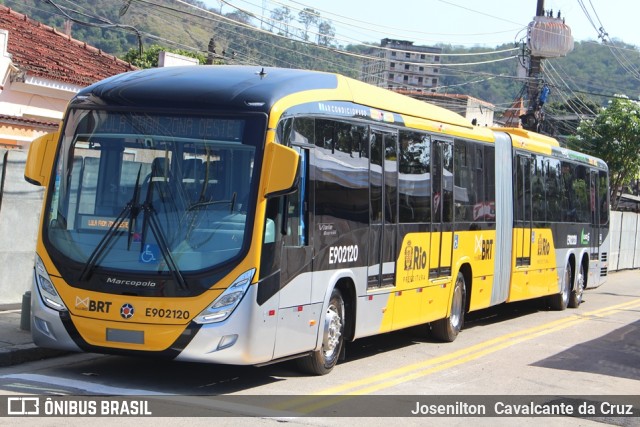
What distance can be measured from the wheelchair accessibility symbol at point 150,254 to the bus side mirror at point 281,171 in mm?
1179

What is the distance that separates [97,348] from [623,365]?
25.1 ft

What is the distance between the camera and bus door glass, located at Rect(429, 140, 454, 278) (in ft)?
46.9

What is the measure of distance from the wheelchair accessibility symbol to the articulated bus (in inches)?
0.5

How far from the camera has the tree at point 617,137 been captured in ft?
145

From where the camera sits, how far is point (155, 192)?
9.74 meters

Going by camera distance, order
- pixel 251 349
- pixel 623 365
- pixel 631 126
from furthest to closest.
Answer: pixel 631 126 → pixel 623 365 → pixel 251 349

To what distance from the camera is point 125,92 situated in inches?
400

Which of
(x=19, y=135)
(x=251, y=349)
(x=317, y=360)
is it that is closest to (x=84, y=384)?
(x=251, y=349)

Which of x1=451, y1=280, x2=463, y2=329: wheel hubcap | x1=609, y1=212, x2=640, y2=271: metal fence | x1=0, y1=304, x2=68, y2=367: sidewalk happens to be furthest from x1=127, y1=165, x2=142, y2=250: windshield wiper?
x1=609, y1=212, x2=640, y2=271: metal fence

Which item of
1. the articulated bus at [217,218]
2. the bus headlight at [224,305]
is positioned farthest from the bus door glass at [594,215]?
the bus headlight at [224,305]

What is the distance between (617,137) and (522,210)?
1085 inches

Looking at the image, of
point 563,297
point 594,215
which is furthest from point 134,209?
point 594,215

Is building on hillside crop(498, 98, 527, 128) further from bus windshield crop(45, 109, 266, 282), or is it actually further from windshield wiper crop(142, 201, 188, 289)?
windshield wiper crop(142, 201, 188, 289)

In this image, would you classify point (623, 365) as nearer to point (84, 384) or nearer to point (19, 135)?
point (84, 384)
